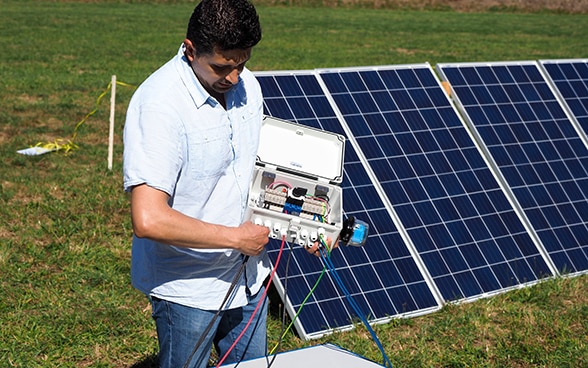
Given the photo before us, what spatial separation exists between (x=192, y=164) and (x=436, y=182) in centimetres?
435

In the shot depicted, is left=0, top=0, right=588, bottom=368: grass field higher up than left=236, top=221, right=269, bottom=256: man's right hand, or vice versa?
left=236, top=221, right=269, bottom=256: man's right hand

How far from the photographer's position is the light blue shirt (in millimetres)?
3109

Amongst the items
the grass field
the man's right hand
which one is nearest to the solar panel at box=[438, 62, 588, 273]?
the grass field

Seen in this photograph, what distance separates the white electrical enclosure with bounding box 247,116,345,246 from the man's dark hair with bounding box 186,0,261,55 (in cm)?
71

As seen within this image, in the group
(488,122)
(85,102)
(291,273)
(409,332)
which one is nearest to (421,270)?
(409,332)

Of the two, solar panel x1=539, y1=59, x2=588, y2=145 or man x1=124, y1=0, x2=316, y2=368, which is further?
solar panel x1=539, y1=59, x2=588, y2=145

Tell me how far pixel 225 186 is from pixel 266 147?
0.51 meters

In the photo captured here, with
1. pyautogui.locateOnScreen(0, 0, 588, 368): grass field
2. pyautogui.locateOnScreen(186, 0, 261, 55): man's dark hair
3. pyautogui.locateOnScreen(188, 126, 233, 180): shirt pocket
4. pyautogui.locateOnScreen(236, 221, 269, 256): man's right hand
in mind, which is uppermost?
pyautogui.locateOnScreen(186, 0, 261, 55): man's dark hair

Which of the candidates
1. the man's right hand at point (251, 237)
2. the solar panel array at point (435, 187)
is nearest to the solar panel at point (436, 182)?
the solar panel array at point (435, 187)

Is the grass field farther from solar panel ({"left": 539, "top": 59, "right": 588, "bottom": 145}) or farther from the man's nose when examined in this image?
the man's nose

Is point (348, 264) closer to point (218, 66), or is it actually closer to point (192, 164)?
point (192, 164)

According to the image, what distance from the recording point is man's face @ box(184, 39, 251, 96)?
10.4 feet

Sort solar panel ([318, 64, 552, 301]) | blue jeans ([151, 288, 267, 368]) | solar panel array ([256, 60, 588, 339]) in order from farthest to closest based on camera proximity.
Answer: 1. solar panel ([318, 64, 552, 301])
2. solar panel array ([256, 60, 588, 339])
3. blue jeans ([151, 288, 267, 368])

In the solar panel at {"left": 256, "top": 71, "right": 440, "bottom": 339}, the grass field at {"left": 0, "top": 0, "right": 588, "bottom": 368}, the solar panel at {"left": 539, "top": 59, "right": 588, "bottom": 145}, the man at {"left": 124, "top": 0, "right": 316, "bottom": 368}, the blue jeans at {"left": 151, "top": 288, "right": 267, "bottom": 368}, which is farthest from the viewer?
the solar panel at {"left": 539, "top": 59, "right": 588, "bottom": 145}
